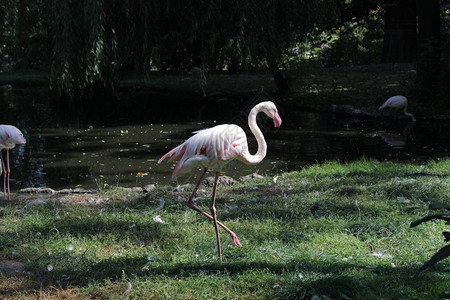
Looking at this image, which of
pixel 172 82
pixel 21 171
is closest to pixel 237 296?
pixel 21 171

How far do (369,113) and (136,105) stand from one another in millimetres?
6984

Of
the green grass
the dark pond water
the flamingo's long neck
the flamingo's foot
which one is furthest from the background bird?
the flamingo's foot

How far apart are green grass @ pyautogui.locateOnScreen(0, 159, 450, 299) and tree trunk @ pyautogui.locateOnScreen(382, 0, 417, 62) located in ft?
49.7

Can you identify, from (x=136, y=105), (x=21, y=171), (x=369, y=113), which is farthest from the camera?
(x=136, y=105)

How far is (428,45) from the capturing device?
13.5 metres

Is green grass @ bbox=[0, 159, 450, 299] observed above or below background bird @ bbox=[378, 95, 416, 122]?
below

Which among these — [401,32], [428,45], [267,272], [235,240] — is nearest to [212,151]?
[235,240]

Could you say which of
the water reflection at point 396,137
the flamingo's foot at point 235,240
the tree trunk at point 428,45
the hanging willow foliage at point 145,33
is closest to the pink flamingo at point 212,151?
the flamingo's foot at point 235,240

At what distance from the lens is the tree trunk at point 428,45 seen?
44.4ft

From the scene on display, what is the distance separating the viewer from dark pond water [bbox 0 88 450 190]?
8938 millimetres

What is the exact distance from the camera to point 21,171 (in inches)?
363

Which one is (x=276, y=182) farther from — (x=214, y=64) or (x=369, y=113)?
(x=369, y=113)

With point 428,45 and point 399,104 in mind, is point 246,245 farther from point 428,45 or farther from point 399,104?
point 428,45

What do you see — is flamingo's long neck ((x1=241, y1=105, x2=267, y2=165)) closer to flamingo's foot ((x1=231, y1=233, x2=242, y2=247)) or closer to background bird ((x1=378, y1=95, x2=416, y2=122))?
flamingo's foot ((x1=231, y1=233, x2=242, y2=247))
